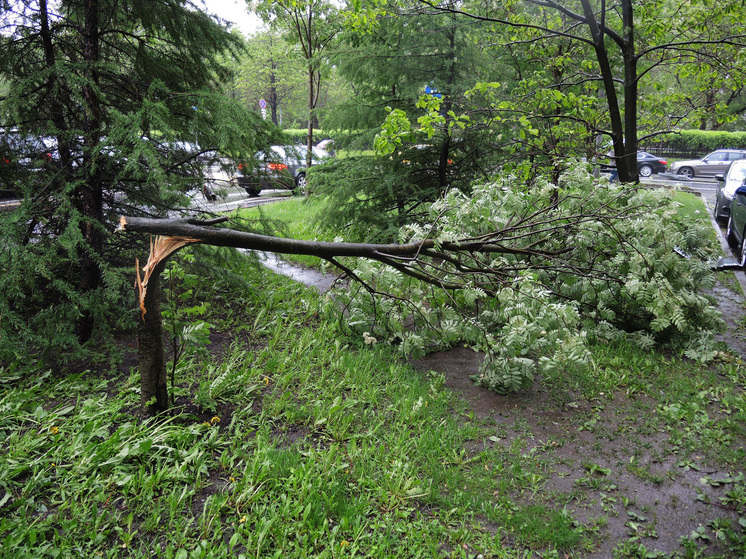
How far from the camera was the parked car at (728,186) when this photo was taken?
11586 millimetres

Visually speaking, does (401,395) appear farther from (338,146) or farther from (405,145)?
(338,146)

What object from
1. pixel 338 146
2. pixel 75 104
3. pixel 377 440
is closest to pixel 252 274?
pixel 338 146

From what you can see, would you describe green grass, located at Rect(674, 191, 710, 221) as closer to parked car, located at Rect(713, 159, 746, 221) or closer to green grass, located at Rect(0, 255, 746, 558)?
parked car, located at Rect(713, 159, 746, 221)

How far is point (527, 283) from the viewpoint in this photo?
4.11 m

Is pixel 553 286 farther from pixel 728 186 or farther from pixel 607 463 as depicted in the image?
pixel 728 186

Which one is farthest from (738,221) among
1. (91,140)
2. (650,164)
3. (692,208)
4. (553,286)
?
(650,164)

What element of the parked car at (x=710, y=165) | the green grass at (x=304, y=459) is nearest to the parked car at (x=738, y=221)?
the green grass at (x=304, y=459)

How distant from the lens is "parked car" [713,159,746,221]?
1159cm

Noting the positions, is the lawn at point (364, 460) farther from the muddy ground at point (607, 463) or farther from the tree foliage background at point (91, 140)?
the tree foliage background at point (91, 140)

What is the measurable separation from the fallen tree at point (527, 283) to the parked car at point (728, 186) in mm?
7376

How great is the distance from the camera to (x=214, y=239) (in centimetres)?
297

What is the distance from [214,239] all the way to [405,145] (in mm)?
4558

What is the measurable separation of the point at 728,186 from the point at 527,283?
1085 cm

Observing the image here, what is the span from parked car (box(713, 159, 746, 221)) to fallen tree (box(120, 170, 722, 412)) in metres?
7.38
